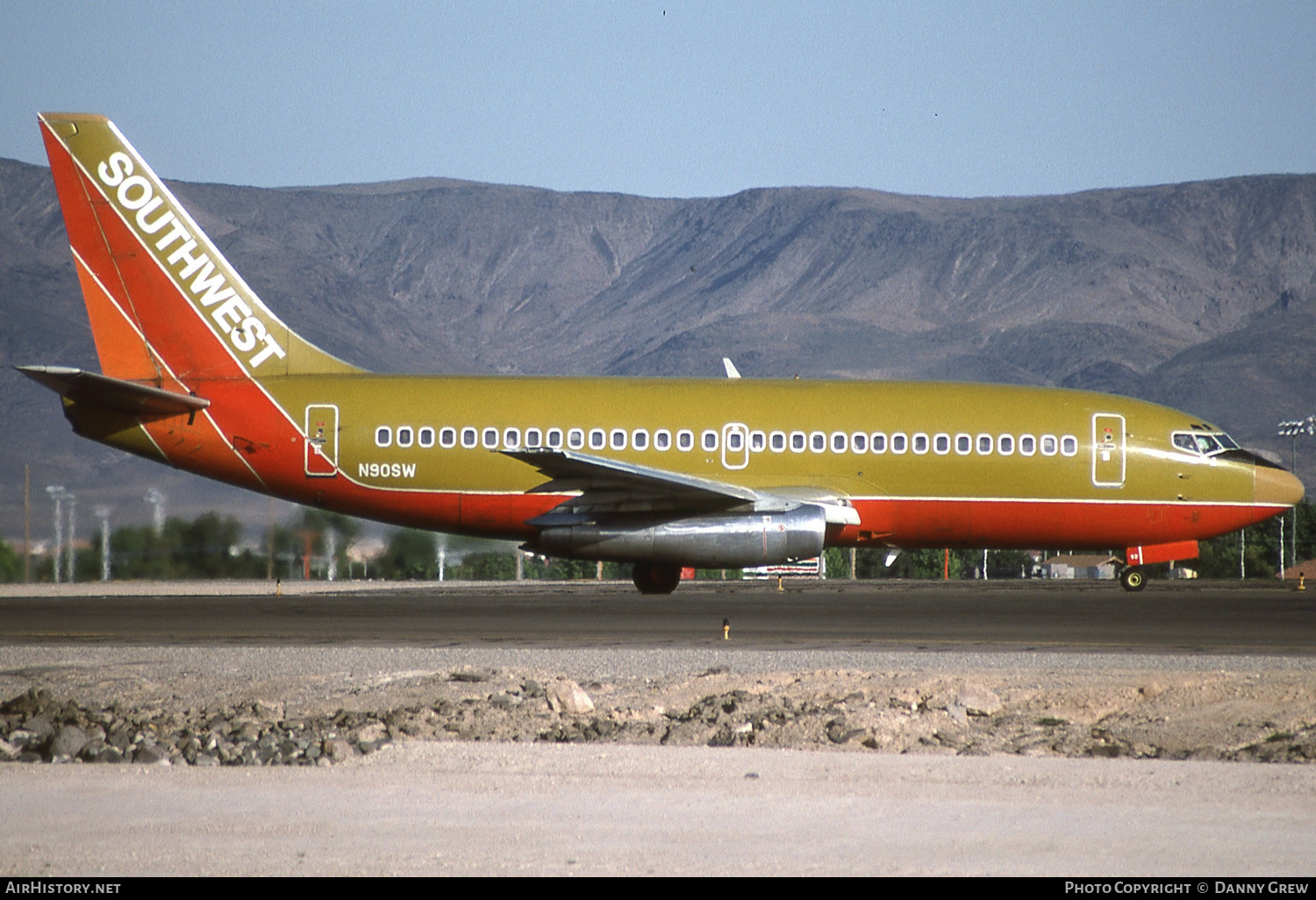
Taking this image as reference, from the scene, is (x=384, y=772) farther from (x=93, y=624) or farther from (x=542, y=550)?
(x=542, y=550)

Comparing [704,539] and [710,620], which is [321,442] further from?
[710,620]

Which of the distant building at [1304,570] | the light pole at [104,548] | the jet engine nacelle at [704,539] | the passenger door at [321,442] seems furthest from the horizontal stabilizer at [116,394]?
the distant building at [1304,570]

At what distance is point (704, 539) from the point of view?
23.1m

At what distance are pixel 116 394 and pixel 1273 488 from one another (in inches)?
755

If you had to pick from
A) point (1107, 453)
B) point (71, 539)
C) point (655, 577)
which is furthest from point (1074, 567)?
point (655, 577)

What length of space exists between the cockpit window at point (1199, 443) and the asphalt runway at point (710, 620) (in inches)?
98.0

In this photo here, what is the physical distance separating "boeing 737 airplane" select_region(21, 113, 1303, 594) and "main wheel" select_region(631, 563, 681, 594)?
0.03 meters

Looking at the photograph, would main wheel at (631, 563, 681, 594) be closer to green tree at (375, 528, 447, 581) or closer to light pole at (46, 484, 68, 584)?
green tree at (375, 528, 447, 581)

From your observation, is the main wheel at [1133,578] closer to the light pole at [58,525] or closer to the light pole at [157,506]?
the light pole at [157,506]

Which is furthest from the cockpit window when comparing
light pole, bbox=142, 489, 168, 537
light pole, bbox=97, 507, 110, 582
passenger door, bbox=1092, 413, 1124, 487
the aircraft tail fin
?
light pole, bbox=97, 507, 110, 582

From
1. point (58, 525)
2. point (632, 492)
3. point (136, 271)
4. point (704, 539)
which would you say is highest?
point (136, 271)

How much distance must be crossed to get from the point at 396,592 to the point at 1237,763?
77.9 feet

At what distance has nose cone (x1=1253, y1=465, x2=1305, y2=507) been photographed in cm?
2559

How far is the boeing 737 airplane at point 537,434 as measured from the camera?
24.7 metres
